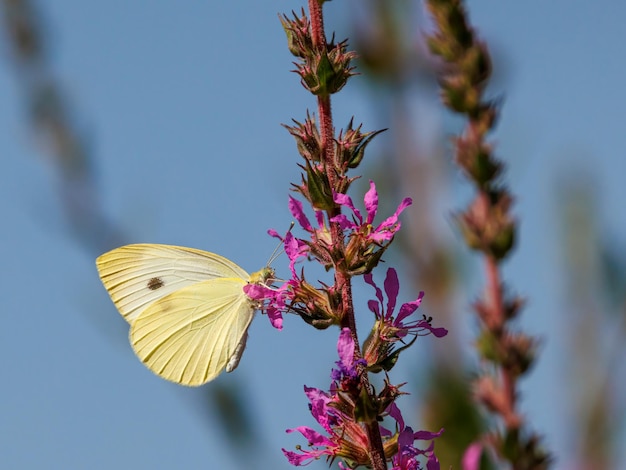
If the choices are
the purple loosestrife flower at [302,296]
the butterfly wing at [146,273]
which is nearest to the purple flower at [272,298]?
the purple loosestrife flower at [302,296]

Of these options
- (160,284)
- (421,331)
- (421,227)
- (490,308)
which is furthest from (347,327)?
(160,284)

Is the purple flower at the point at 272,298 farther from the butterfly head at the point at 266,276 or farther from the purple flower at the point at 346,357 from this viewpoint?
the purple flower at the point at 346,357

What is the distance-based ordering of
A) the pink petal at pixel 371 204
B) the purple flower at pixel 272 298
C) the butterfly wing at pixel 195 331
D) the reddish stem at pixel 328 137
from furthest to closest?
the butterfly wing at pixel 195 331 → the purple flower at pixel 272 298 → the pink petal at pixel 371 204 → the reddish stem at pixel 328 137

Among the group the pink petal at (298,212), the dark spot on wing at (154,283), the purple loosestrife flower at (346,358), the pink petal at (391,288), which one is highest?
the dark spot on wing at (154,283)

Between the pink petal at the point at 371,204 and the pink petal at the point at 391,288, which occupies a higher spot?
the pink petal at the point at 371,204

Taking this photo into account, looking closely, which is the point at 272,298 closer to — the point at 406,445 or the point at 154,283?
the point at 406,445

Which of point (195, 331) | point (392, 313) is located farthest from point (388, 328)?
point (195, 331)
